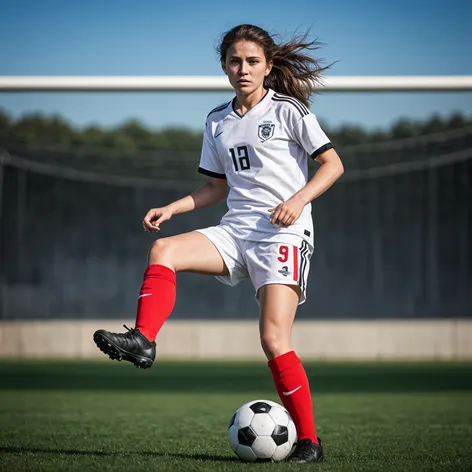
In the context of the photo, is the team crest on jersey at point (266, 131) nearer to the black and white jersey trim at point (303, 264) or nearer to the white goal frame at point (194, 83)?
the black and white jersey trim at point (303, 264)

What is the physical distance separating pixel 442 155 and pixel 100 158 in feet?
16.1

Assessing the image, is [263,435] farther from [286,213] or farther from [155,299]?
[286,213]

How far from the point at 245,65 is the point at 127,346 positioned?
4.37ft

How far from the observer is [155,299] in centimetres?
370

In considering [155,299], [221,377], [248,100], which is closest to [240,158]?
[248,100]

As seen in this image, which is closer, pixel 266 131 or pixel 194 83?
pixel 266 131

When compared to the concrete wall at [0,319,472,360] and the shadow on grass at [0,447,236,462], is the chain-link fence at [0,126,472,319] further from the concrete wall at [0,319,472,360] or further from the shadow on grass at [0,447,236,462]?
the shadow on grass at [0,447,236,462]

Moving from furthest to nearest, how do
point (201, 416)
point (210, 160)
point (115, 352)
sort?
point (201, 416) → point (210, 160) → point (115, 352)

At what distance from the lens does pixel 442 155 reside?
12.8 meters

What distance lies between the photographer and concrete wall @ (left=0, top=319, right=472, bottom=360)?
39.5 ft

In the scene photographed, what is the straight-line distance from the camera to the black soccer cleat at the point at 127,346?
3.38m

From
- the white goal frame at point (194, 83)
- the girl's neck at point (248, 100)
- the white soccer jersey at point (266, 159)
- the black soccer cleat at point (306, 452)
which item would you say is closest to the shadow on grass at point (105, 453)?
the black soccer cleat at point (306, 452)

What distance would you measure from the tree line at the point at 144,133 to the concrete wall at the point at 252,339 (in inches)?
104

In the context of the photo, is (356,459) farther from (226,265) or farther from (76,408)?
(76,408)
